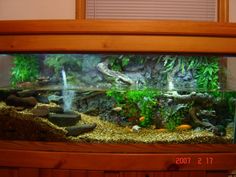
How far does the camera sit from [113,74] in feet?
3.44

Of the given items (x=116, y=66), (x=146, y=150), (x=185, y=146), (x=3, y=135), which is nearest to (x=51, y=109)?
(x=3, y=135)

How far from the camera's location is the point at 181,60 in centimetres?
104

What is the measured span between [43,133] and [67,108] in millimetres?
146

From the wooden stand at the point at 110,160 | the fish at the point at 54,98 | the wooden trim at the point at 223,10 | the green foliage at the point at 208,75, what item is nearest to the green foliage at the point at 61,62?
the fish at the point at 54,98

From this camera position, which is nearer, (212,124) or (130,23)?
(130,23)

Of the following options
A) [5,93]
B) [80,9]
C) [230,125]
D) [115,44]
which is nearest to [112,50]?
[115,44]

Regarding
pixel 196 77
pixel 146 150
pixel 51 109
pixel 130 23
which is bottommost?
pixel 146 150

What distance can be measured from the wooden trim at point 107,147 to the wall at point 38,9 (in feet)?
3.05

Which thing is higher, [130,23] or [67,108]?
[130,23]

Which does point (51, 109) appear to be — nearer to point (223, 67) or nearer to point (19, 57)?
A: point (19, 57)

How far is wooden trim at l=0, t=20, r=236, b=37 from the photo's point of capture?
96cm

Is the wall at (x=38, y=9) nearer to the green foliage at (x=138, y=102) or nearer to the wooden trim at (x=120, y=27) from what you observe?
the wooden trim at (x=120, y=27)

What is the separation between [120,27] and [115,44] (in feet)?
0.23
